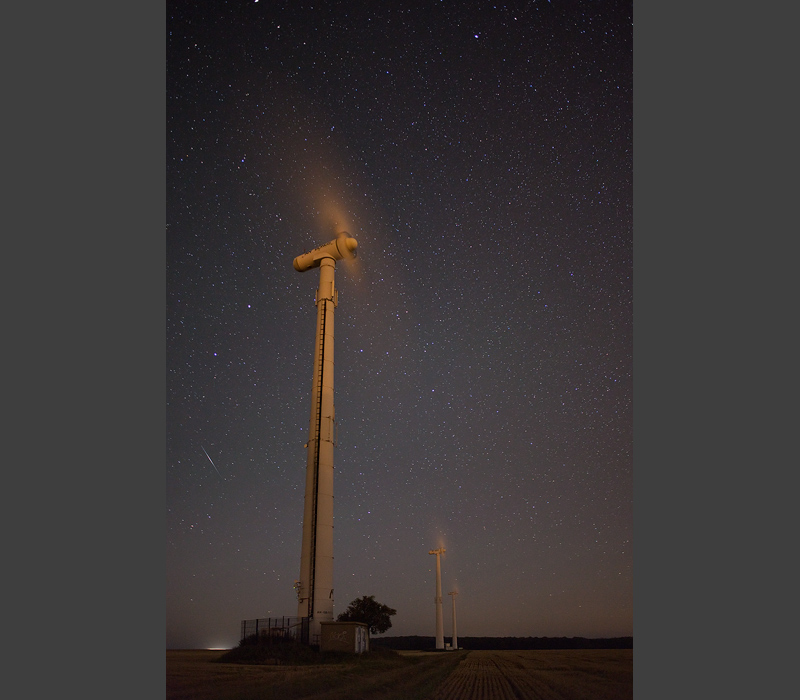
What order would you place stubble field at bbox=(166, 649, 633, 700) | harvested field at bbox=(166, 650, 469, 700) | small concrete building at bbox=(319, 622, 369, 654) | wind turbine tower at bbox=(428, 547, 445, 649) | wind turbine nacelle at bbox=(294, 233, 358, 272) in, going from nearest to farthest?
stubble field at bbox=(166, 649, 633, 700) → harvested field at bbox=(166, 650, 469, 700) → small concrete building at bbox=(319, 622, 369, 654) → wind turbine nacelle at bbox=(294, 233, 358, 272) → wind turbine tower at bbox=(428, 547, 445, 649)

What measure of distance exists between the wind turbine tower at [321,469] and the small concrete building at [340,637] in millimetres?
421

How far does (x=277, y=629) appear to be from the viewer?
66.3 feet

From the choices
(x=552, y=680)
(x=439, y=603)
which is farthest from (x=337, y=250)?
(x=439, y=603)

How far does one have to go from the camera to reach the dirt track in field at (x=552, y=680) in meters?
13.3

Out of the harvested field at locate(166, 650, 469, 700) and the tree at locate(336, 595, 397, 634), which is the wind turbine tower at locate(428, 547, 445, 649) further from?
the harvested field at locate(166, 650, 469, 700)

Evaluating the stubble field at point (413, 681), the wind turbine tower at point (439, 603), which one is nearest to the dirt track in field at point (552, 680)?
the stubble field at point (413, 681)

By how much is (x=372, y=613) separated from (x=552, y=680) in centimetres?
1916

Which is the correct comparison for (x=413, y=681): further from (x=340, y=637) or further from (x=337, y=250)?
(x=337, y=250)

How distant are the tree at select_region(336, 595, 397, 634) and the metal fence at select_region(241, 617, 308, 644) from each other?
37.0ft

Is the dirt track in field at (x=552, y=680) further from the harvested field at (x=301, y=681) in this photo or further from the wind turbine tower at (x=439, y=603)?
the wind turbine tower at (x=439, y=603)

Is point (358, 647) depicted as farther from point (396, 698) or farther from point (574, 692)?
point (574, 692)

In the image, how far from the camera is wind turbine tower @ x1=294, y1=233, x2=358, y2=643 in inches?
819

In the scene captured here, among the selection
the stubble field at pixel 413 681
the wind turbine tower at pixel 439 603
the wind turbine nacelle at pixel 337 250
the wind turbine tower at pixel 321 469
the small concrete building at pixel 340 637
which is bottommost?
the wind turbine tower at pixel 439 603

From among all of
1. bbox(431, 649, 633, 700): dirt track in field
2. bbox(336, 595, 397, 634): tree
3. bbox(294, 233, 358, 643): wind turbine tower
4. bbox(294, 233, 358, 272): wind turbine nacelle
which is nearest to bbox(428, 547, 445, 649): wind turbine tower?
bbox(336, 595, 397, 634): tree
